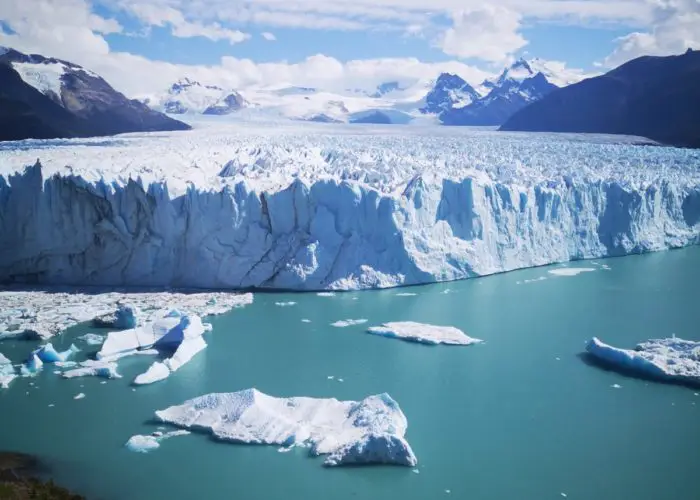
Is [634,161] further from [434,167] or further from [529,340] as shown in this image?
[529,340]

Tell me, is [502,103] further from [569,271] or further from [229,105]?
[569,271]

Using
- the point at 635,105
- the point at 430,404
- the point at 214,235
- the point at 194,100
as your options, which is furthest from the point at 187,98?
the point at 430,404

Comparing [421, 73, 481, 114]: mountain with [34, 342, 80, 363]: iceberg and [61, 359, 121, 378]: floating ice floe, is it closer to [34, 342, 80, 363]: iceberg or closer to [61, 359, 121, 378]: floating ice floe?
[34, 342, 80, 363]: iceberg

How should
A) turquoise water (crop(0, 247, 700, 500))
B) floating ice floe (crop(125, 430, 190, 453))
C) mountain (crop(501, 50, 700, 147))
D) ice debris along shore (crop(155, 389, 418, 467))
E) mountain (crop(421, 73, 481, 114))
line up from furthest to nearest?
mountain (crop(421, 73, 481, 114)) < mountain (crop(501, 50, 700, 147)) < floating ice floe (crop(125, 430, 190, 453)) < ice debris along shore (crop(155, 389, 418, 467)) < turquoise water (crop(0, 247, 700, 500))

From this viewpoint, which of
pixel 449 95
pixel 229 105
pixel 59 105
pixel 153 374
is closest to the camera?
pixel 153 374

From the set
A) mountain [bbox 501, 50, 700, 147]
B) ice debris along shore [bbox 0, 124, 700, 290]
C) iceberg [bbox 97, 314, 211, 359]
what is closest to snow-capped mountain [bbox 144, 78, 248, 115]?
mountain [bbox 501, 50, 700, 147]
